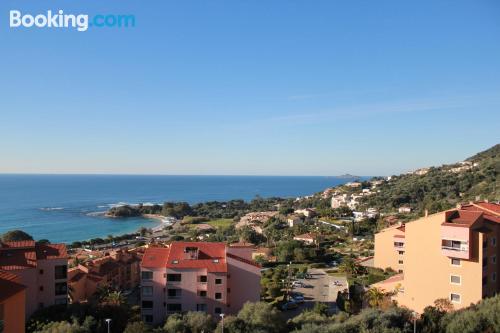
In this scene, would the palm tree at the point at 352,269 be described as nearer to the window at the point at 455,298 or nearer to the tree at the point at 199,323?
the window at the point at 455,298

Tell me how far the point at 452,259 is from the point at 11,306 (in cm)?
2005

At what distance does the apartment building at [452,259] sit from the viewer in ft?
70.7

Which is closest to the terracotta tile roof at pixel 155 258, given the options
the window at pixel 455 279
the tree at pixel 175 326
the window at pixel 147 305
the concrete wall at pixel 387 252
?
the window at pixel 147 305

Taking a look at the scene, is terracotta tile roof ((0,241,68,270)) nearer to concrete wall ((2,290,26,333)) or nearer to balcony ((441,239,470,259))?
concrete wall ((2,290,26,333))

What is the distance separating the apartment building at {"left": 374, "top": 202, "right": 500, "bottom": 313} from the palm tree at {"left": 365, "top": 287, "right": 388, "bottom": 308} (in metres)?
0.97

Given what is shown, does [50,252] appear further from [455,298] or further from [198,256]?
[455,298]

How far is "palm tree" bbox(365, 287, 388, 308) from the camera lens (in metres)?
24.3

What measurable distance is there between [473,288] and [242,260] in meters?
13.0

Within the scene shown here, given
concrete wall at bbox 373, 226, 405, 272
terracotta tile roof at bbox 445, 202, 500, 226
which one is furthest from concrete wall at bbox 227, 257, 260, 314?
concrete wall at bbox 373, 226, 405, 272

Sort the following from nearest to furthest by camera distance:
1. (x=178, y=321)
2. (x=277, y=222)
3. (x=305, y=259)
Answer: (x=178, y=321), (x=305, y=259), (x=277, y=222)

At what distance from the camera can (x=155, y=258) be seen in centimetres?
2645

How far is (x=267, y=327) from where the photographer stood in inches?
776

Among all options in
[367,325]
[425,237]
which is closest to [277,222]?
[425,237]

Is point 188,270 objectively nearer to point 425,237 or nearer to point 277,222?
point 425,237
